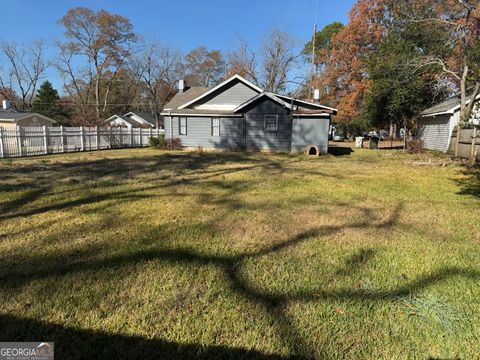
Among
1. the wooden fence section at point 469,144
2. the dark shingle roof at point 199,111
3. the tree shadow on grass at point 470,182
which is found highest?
the dark shingle roof at point 199,111

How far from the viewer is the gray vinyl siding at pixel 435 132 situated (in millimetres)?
17938

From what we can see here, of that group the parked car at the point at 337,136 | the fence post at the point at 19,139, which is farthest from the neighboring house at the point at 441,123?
the parked car at the point at 337,136

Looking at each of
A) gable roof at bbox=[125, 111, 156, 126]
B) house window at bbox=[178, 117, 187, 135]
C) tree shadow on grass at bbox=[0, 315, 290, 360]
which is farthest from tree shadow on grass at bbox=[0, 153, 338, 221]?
gable roof at bbox=[125, 111, 156, 126]

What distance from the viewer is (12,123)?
29625 millimetres

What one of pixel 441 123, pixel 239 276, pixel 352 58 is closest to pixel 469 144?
pixel 441 123

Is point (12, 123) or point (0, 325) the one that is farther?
point (12, 123)

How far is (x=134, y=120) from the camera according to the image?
1813 inches

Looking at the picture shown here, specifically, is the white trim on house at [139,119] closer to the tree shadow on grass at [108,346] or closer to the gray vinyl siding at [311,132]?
the gray vinyl siding at [311,132]

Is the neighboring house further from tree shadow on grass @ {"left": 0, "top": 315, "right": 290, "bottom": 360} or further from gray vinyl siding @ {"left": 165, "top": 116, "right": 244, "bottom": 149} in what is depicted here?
tree shadow on grass @ {"left": 0, "top": 315, "right": 290, "bottom": 360}

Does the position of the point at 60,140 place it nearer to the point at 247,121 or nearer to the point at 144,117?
the point at 247,121

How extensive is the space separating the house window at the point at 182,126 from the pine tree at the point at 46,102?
35950 mm

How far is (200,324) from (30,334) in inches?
47.8

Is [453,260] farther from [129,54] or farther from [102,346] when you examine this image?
[129,54]

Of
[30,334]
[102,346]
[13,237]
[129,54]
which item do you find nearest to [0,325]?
[30,334]
